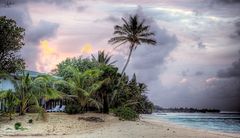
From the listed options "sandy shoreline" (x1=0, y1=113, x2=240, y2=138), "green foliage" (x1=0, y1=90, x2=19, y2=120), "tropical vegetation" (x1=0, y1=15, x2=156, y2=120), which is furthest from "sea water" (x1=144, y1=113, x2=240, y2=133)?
"green foliage" (x1=0, y1=90, x2=19, y2=120)

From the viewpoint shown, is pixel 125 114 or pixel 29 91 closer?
pixel 29 91

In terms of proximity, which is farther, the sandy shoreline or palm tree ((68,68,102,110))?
palm tree ((68,68,102,110))

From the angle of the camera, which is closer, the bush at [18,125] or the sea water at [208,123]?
the bush at [18,125]

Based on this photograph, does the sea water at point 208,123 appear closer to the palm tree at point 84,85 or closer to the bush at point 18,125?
the palm tree at point 84,85

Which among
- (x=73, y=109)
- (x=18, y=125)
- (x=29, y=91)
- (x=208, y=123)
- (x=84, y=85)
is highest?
(x=84, y=85)

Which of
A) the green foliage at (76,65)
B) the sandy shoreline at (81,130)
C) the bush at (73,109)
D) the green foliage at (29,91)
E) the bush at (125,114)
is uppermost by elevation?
the green foliage at (76,65)

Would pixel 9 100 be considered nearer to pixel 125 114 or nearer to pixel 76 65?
pixel 125 114

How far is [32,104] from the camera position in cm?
2969

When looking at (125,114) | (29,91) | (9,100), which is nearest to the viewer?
(9,100)

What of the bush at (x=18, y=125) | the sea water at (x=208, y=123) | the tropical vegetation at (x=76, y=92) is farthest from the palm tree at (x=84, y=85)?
the sea water at (x=208, y=123)

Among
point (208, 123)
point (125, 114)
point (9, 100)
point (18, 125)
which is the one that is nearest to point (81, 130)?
point (18, 125)

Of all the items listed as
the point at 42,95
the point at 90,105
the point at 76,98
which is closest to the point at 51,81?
the point at 42,95

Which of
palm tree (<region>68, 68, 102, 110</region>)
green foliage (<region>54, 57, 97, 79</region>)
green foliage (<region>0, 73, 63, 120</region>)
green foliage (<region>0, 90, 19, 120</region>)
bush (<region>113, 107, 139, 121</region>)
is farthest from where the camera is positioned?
green foliage (<region>54, 57, 97, 79</region>)

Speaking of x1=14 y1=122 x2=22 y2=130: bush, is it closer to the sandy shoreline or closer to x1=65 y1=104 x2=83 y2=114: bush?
the sandy shoreline
